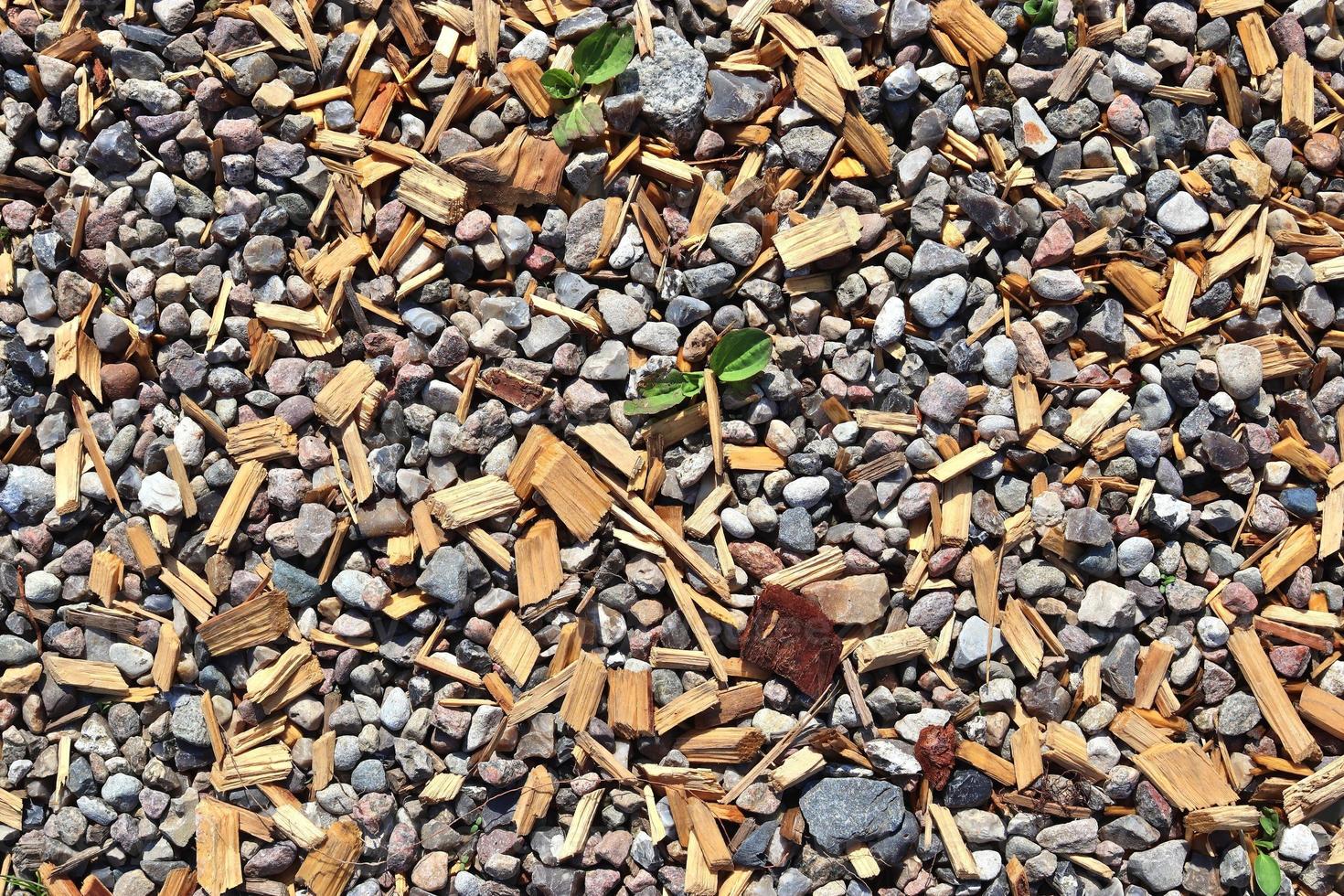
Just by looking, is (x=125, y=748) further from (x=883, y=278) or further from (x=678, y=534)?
(x=883, y=278)

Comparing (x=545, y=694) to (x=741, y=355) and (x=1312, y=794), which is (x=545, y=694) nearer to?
(x=741, y=355)

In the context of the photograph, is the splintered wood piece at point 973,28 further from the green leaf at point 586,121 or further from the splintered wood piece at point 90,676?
the splintered wood piece at point 90,676

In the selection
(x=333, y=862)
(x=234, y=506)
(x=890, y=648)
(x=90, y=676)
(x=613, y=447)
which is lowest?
(x=333, y=862)

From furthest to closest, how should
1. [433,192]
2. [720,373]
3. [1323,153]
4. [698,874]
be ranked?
1. [1323,153]
2. [433,192]
3. [720,373]
4. [698,874]

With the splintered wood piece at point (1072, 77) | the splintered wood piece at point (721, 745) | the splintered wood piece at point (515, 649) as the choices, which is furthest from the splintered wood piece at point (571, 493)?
the splintered wood piece at point (1072, 77)

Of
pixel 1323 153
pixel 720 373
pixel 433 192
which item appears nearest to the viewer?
pixel 720 373

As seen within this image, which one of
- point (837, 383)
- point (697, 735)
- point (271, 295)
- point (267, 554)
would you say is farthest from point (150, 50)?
point (697, 735)

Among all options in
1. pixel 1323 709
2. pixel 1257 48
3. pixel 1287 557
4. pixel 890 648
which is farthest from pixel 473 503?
pixel 1257 48

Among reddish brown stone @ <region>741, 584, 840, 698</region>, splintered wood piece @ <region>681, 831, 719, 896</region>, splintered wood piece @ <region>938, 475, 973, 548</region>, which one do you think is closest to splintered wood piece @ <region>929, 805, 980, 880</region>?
reddish brown stone @ <region>741, 584, 840, 698</region>
